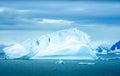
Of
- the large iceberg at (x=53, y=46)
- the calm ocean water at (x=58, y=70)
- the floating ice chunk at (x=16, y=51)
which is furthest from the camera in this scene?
the floating ice chunk at (x=16, y=51)

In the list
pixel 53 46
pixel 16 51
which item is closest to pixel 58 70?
pixel 53 46

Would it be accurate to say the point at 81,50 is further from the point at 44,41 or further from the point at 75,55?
the point at 44,41

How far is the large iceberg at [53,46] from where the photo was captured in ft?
145

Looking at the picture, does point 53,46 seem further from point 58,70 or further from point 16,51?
point 58,70

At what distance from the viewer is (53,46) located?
46531 millimetres

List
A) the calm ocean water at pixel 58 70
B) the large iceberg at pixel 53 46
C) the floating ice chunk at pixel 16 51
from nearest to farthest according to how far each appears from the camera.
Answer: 1. the calm ocean water at pixel 58 70
2. the large iceberg at pixel 53 46
3. the floating ice chunk at pixel 16 51

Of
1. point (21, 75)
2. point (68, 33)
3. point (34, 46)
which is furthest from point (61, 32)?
point (21, 75)

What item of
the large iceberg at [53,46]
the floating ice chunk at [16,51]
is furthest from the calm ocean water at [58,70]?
the floating ice chunk at [16,51]

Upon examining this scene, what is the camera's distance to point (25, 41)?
1960 inches

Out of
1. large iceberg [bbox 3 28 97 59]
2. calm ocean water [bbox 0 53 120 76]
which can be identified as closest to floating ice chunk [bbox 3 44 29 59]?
large iceberg [bbox 3 28 97 59]

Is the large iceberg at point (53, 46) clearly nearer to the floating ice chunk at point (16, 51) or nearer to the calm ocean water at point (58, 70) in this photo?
the floating ice chunk at point (16, 51)

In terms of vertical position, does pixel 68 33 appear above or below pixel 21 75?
above

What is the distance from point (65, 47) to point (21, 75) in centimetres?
1511

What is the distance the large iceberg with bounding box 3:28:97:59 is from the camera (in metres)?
44.1
